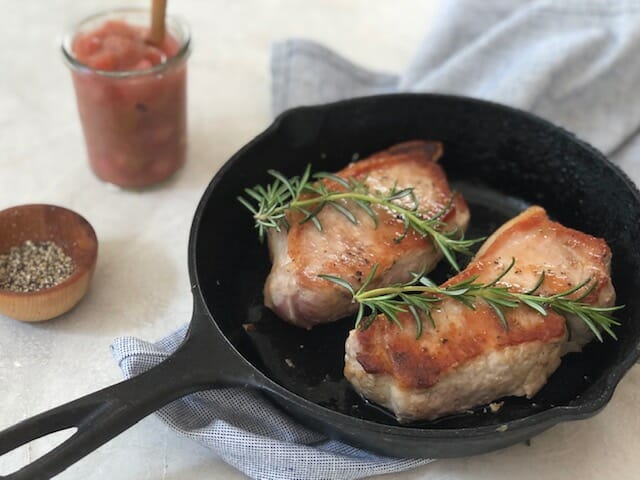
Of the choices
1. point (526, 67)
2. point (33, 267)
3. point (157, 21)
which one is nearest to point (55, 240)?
point (33, 267)

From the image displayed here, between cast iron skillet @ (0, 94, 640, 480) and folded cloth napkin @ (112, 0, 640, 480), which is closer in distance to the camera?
cast iron skillet @ (0, 94, 640, 480)

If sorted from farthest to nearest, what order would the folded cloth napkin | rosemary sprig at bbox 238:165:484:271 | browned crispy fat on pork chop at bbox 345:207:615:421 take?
the folded cloth napkin < rosemary sprig at bbox 238:165:484:271 < browned crispy fat on pork chop at bbox 345:207:615:421

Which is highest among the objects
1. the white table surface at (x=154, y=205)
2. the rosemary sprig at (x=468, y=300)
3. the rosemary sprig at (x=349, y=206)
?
the rosemary sprig at (x=468, y=300)

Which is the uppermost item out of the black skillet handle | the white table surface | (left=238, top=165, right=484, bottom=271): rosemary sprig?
(left=238, top=165, right=484, bottom=271): rosemary sprig

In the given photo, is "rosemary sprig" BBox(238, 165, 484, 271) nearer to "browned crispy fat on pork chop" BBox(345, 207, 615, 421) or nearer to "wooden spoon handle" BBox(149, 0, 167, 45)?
"browned crispy fat on pork chop" BBox(345, 207, 615, 421)

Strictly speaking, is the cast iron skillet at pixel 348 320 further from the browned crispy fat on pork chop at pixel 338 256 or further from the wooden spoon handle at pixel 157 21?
the wooden spoon handle at pixel 157 21

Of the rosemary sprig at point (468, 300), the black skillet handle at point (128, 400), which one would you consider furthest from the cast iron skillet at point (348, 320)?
the rosemary sprig at point (468, 300)

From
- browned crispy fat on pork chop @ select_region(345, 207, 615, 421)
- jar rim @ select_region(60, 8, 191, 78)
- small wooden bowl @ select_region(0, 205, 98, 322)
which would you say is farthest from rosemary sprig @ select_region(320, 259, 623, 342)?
jar rim @ select_region(60, 8, 191, 78)


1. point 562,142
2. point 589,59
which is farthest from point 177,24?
point 589,59
